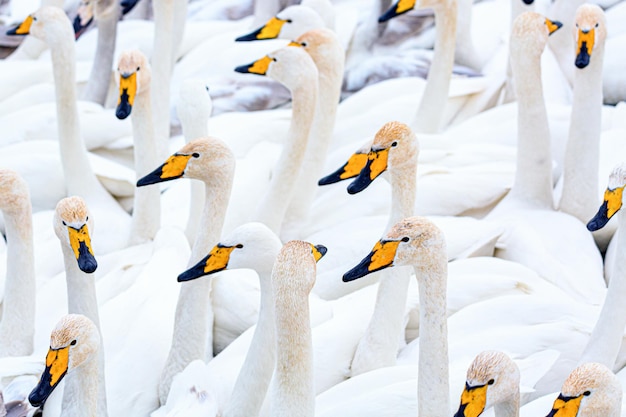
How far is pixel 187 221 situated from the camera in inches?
291

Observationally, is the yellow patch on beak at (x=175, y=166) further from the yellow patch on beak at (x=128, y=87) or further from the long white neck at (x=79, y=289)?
the yellow patch on beak at (x=128, y=87)

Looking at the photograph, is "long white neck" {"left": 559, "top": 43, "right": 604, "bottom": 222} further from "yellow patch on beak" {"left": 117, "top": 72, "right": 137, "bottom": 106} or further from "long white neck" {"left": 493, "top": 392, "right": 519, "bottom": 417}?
"long white neck" {"left": 493, "top": 392, "right": 519, "bottom": 417}

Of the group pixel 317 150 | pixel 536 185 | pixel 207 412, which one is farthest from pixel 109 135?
pixel 207 412

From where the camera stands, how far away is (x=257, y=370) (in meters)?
5.60

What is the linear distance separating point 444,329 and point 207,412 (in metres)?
1.02

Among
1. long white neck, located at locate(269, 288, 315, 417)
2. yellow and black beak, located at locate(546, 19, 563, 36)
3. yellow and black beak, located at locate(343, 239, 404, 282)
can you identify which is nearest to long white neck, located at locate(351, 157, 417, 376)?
yellow and black beak, located at locate(343, 239, 404, 282)

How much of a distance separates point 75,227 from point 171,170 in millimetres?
609

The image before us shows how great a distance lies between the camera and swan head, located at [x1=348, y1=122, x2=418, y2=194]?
5.97 metres

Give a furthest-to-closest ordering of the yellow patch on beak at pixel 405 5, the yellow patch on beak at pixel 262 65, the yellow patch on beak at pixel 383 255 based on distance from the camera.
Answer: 1. the yellow patch on beak at pixel 405 5
2. the yellow patch on beak at pixel 262 65
3. the yellow patch on beak at pixel 383 255

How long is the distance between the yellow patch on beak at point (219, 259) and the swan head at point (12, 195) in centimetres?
117

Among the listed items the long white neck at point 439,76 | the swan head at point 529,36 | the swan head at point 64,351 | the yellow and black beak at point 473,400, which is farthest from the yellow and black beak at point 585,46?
the swan head at point 64,351

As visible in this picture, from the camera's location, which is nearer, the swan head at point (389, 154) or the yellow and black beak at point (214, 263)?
the yellow and black beak at point (214, 263)

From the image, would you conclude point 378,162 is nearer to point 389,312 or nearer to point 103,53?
point 389,312

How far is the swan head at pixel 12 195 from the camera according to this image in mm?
6281
